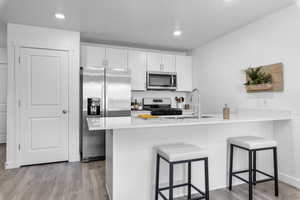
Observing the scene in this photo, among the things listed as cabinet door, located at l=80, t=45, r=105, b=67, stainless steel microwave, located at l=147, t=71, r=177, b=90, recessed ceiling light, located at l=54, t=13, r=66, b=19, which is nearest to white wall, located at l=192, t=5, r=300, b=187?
stainless steel microwave, located at l=147, t=71, r=177, b=90

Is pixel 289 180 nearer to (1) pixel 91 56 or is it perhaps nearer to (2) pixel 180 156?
(2) pixel 180 156

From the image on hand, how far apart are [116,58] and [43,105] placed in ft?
5.59

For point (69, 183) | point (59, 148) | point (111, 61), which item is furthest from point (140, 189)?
point (111, 61)

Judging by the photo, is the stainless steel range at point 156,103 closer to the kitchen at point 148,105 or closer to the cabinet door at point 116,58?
the kitchen at point 148,105

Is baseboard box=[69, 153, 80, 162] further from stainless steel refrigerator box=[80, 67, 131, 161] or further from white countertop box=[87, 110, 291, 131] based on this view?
white countertop box=[87, 110, 291, 131]

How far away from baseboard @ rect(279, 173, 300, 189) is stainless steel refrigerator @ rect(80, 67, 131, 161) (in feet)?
8.63

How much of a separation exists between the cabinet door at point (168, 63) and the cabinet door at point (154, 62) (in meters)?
0.11

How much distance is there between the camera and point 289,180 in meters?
2.34

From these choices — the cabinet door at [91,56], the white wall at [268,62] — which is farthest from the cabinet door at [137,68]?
the white wall at [268,62]

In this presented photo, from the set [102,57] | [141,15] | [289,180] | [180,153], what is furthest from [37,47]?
[289,180]

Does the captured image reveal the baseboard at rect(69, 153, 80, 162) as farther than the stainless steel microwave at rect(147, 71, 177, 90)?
No

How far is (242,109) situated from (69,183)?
2919 millimetres

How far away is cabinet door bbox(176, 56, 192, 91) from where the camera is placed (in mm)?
4344

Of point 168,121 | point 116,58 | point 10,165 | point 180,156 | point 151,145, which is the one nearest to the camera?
point 180,156
